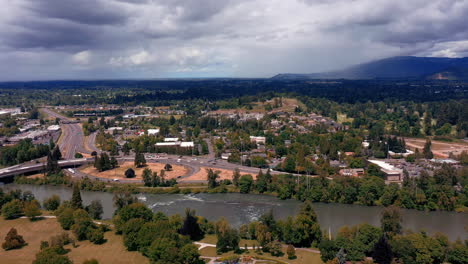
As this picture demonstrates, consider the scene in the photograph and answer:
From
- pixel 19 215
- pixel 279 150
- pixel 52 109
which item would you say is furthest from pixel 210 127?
pixel 52 109

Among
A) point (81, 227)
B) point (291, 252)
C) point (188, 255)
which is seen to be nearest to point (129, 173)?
point (81, 227)

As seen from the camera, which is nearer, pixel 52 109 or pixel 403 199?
pixel 403 199

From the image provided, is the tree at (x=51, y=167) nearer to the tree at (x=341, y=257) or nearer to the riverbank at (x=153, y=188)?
the riverbank at (x=153, y=188)

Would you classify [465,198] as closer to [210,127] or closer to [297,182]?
[297,182]

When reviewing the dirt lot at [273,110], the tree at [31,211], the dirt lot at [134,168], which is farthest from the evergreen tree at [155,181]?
the dirt lot at [273,110]

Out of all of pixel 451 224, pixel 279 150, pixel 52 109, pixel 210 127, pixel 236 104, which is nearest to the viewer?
pixel 451 224

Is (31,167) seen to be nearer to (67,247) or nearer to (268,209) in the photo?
(67,247)

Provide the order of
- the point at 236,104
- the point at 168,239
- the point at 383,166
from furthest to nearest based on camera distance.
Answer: the point at 236,104
the point at 383,166
the point at 168,239
